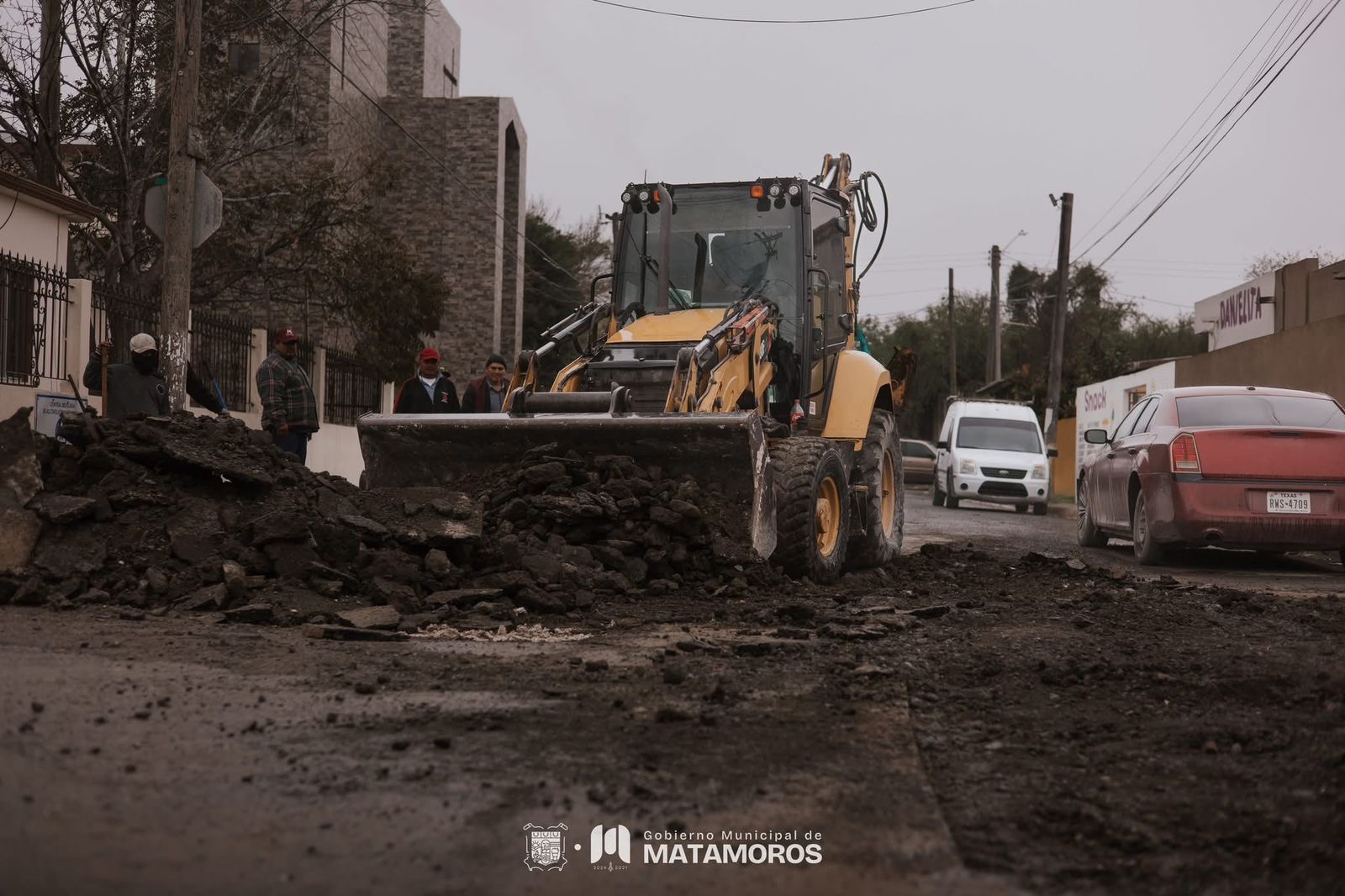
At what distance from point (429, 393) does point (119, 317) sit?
4071mm

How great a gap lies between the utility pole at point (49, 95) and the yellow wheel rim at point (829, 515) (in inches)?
581

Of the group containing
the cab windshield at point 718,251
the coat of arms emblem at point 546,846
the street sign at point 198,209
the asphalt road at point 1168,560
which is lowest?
the asphalt road at point 1168,560

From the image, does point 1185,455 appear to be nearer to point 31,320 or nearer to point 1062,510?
point 31,320

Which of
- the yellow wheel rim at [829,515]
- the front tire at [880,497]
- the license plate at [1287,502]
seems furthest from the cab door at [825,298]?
the license plate at [1287,502]

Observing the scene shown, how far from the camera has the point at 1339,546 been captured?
12445 millimetres

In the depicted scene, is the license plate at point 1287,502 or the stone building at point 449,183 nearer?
the license plate at point 1287,502

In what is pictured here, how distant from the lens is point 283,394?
43.0 feet

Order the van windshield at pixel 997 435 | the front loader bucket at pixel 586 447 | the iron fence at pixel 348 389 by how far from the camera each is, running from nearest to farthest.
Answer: the front loader bucket at pixel 586 447 < the iron fence at pixel 348 389 < the van windshield at pixel 997 435

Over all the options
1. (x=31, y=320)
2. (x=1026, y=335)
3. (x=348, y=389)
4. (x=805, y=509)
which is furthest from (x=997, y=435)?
(x=1026, y=335)

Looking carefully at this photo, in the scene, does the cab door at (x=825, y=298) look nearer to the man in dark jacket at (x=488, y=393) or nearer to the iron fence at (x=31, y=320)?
the man in dark jacket at (x=488, y=393)

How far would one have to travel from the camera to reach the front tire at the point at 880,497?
40.7 ft

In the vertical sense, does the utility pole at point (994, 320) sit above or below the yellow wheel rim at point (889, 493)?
above

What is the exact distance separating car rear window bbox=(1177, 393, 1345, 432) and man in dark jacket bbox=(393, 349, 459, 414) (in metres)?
6.89

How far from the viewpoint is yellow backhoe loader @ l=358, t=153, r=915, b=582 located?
394 inches
